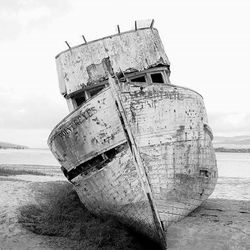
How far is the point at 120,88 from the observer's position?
5734 millimetres

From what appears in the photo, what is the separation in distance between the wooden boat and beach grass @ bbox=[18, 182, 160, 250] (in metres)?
0.22

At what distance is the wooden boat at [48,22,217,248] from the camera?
567 centimetres

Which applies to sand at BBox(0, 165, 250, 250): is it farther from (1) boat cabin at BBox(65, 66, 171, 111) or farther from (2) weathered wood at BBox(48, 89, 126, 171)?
(1) boat cabin at BBox(65, 66, 171, 111)

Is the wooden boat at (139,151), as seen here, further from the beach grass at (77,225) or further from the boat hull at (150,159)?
the beach grass at (77,225)

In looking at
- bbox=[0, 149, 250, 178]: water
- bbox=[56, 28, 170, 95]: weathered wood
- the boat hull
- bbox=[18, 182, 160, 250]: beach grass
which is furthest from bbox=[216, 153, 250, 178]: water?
the boat hull

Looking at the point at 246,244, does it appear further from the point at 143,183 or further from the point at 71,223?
the point at 71,223

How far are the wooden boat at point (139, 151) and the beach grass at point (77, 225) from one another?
216 mm

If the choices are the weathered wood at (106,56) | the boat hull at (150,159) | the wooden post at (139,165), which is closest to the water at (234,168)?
the weathered wood at (106,56)

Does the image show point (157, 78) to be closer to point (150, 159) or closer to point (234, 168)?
point (150, 159)

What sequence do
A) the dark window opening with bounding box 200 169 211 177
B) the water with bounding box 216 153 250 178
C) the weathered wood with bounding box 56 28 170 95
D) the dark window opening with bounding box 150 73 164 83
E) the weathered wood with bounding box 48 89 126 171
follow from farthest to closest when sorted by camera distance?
the water with bounding box 216 153 250 178, the dark window opening with bounding box 150 73 164 83, the weathered wood with bounding box 56 28 170 95, the dark window opening with bounding box 200 169 211 177, the weathered wood with bounding box 48 89 126 171

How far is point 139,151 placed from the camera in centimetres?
569

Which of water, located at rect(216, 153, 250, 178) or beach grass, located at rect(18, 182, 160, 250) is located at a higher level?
beach grass, located at rect(18, 182, 160, 250)

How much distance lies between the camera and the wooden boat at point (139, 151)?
5.67 meters

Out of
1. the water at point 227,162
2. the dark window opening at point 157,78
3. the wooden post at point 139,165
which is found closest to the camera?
the wooden post at point 139,165
